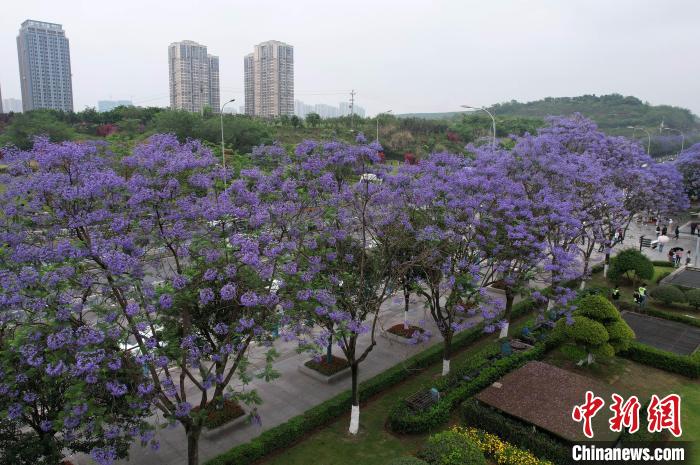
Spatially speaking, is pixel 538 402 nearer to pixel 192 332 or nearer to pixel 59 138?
pixel 192 332

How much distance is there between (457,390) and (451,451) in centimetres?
365

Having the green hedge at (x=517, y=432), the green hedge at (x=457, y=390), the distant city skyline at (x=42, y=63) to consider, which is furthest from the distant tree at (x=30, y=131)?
the green hedge at (x=517, y=432)

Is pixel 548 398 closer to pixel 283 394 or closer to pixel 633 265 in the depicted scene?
pixel 283 394

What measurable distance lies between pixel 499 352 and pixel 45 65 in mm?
75731

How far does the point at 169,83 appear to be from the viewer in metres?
75.3

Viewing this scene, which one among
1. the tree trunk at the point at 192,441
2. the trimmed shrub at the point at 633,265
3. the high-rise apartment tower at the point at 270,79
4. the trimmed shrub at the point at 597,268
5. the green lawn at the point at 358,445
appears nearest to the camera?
the tree trunk at the point at 192,441

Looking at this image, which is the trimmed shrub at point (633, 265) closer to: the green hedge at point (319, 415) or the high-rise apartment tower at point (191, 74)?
the green hedge at point (319, 415)

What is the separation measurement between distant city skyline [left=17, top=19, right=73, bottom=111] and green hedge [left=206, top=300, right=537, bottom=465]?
69.8 m

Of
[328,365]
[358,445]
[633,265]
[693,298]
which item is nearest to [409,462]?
[358,445]

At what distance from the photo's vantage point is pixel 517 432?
11.4 m

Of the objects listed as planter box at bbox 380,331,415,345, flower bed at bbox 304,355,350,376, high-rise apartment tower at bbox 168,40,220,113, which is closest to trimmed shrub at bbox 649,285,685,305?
planter box at bbox 380,331,415,345

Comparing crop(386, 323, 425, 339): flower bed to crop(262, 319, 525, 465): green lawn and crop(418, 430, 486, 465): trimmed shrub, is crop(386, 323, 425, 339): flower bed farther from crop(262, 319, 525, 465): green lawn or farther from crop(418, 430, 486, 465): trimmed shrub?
crop(418, 430, 486, 465): trimmed shrub

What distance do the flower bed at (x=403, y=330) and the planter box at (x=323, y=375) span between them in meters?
3.21

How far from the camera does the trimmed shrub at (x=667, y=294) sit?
20469 mm
